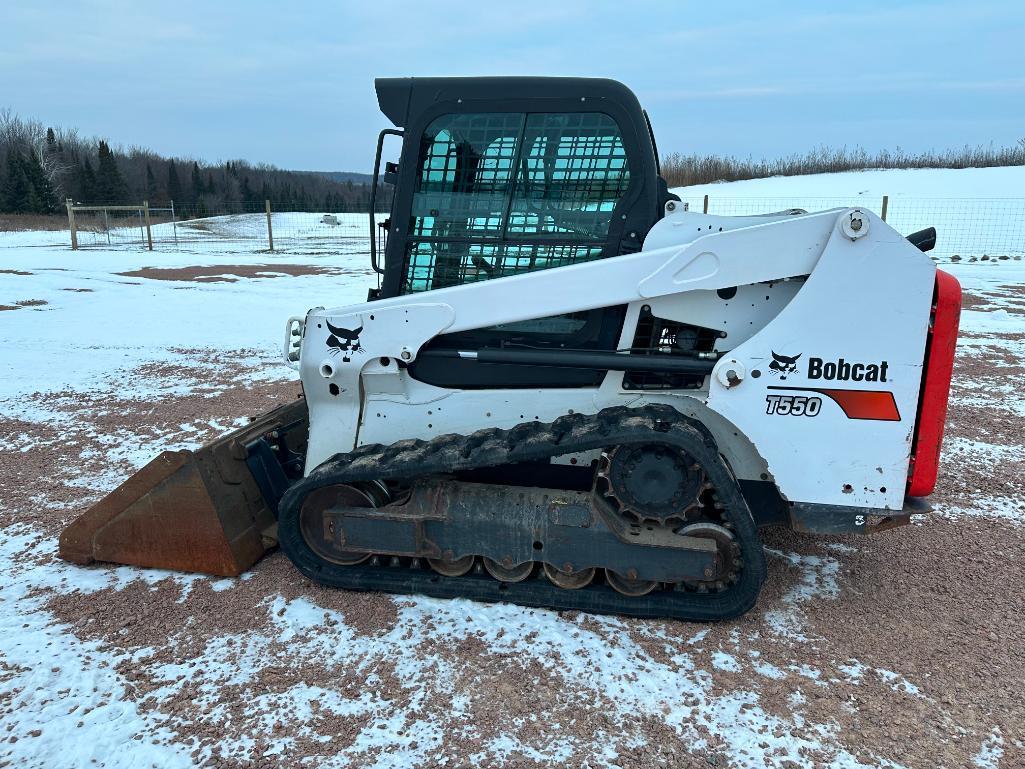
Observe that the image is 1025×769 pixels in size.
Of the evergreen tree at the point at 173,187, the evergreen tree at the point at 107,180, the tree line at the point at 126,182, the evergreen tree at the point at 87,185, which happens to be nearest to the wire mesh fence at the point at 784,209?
the tree line at the point at 126,182

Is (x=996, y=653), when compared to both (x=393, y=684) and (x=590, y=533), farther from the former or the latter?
(x=393, y=684)

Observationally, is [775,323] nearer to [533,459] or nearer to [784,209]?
[533,459]

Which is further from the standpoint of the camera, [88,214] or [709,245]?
[88,214]

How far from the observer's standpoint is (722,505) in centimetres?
331

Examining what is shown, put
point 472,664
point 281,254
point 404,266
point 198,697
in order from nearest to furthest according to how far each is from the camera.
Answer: point 198,697, point 472,664, point 404,266, point 281,254

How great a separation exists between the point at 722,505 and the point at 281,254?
886 inches

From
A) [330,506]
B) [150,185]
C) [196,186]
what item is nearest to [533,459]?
[330,506]

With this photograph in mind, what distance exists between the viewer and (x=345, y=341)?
3.72 meters

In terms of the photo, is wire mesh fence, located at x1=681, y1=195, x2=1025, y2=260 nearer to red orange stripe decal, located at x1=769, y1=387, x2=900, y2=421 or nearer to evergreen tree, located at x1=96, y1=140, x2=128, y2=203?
red orange stripe decal, located at x1=769, y1=387, x2=900, y2=421

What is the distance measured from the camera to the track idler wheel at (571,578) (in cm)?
353

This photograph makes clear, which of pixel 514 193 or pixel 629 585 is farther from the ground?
pixel 514 193

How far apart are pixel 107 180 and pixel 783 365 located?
66757 mm

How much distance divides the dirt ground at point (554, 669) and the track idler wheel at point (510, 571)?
178 millimetres

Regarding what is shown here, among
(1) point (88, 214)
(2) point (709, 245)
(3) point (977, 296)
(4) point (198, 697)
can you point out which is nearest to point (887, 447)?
(2) point (709, 245)
